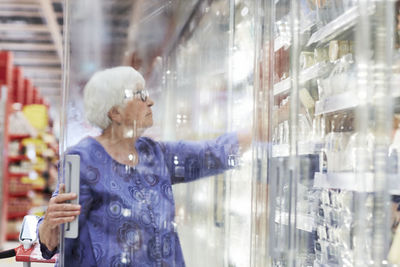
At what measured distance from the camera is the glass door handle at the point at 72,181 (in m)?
2.01

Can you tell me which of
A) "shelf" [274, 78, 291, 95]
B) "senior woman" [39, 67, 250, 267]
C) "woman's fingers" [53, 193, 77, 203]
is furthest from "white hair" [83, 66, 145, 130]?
"shelf" [274, 78, 291, 95]

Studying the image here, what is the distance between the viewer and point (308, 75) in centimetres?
203

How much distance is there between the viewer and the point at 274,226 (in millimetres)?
2051

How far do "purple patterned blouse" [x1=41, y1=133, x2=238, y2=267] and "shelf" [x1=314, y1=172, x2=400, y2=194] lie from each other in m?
0.45

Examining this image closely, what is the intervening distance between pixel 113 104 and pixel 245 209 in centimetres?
68

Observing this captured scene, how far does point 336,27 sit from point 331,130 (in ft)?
1.30

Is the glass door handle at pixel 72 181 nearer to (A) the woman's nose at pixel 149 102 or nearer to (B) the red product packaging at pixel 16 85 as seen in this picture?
(A) the woman's nose at pixel 149 102

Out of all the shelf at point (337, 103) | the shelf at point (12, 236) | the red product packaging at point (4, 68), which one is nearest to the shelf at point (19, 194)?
the shelf at point (12, 236)

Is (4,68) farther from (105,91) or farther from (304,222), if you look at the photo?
(304,222)

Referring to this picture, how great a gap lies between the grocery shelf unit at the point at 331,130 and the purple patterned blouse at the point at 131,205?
31 centimetres

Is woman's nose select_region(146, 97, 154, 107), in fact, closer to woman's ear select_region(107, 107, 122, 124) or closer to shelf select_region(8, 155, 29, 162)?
woman's ear select_region(107, 107, 122, 124)

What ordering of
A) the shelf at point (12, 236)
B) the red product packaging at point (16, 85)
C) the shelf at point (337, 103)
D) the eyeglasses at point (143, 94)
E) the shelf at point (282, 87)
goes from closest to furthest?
the shelf at point (337, 103) → the shelf at point (282, 87) → the eyeglasses at point (143, 94) → the shelf at point (12, 236) → the red product packaging at point (16, 85)

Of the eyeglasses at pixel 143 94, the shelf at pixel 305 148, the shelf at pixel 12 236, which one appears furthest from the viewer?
the shelf at pixel 12 236

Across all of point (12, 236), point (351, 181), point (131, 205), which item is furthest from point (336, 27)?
point (12, 236)
